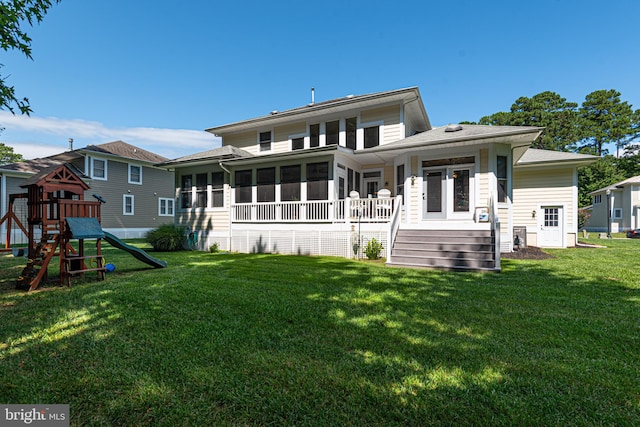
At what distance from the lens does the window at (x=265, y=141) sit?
15312 millimetres

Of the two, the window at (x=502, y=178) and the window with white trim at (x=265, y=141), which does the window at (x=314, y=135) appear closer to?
the window with white trim at (x=265, y=141)

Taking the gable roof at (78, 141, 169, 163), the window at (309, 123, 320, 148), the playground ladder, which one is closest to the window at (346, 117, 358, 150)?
the window at (309, 123, 320, 148)

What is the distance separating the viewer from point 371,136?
12.9 m

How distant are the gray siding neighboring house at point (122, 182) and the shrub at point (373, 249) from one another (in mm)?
17113

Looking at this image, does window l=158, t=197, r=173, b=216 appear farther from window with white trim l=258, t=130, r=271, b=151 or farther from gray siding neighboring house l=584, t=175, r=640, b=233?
gray siding neighboring house l=584, t=175, r=640, b=233

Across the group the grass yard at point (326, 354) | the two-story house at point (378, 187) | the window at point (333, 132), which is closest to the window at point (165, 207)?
the two-story house at point (378, 187)

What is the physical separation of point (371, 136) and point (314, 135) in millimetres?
2886

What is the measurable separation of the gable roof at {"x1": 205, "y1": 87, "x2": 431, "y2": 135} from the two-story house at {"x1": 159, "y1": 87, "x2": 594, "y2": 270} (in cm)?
6

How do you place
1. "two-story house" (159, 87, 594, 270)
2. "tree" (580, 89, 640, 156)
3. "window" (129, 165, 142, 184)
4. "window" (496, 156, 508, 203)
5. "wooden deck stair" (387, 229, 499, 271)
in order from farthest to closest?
"tree" (580, 89, 640, 156) → "window" (129, 165, 142, 184) → "window" (496, 156, 508, 203) → "two-story house" (159, 87, 594, 270) → "wooden deck stair" (387, 229, 499, 271)

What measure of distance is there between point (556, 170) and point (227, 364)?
17150 millimetres

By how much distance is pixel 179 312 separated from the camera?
4.24m

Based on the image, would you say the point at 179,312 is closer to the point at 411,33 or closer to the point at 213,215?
the point at 213,215

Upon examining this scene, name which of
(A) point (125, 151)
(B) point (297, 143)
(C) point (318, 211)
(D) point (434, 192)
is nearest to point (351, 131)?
(B) point (297, 143)

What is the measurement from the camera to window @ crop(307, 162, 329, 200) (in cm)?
1179
